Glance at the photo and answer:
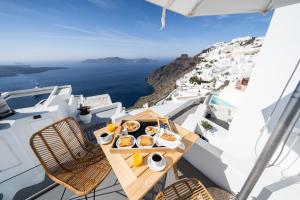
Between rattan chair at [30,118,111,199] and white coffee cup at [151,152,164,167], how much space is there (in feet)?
2.63

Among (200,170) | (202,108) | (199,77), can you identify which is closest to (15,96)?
(200,170)

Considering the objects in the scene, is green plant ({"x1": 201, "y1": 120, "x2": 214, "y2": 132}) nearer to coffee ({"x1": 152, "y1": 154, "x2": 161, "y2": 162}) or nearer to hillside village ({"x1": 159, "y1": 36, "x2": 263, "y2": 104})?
coffee ({"x1": 152, "y1": 154, "x2": 161, "y2": 162})

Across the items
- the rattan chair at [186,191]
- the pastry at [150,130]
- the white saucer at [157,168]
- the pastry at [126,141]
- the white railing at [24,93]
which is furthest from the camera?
the white railing at [24,93]

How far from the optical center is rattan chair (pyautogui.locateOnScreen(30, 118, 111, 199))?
1.56 m

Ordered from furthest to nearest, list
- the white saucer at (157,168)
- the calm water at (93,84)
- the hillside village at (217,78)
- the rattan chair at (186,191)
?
the calm water at (93,84) → the hillside village at (217,78) → the rattan chair at (186,191) → the white saucer at (157,168)

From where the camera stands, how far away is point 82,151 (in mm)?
2066

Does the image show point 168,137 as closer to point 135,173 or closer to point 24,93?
point 135,173

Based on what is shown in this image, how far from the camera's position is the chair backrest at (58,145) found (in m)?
1.63

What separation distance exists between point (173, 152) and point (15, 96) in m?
7.03

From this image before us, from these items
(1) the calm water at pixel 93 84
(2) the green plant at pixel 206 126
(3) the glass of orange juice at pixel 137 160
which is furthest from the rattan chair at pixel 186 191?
(1) the calm water at pixel 93 84

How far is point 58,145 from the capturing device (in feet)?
6.03

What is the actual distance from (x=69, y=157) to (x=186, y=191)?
1750 mm

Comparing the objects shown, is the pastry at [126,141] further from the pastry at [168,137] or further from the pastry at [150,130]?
the pastry at [168,137]

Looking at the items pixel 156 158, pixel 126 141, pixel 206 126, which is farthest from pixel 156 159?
pixel 206 126
